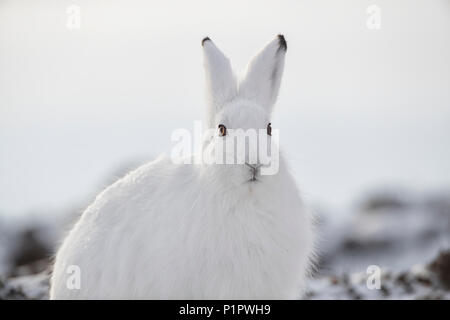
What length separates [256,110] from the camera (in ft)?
17.6

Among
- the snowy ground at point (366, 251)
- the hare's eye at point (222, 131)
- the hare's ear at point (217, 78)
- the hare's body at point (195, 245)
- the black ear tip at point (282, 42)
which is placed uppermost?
the black ear tip at point (282, 42)

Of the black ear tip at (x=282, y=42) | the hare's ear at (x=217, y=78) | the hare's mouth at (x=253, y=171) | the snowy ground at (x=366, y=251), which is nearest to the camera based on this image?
the hare's mouth at (x=253, y=171)

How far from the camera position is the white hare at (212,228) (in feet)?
17.2

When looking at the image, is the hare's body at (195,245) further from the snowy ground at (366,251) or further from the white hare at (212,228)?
the snowy ground at (366,251)

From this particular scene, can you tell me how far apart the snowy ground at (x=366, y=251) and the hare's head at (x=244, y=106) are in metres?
3.01

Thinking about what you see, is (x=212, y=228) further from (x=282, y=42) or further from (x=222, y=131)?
(x=282, y=42)

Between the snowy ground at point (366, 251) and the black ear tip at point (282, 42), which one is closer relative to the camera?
the black ear tip at point (282, 42)

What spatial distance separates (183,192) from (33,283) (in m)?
4.10

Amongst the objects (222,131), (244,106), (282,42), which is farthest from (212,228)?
(282,42)

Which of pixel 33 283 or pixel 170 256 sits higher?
pixel 170 256

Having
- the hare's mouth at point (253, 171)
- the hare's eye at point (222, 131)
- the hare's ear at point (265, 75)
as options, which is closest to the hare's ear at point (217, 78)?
the hare's ear at point (265, 75)

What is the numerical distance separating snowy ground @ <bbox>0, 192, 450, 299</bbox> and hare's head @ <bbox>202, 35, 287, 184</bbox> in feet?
9.87
